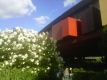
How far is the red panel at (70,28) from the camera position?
1537cm

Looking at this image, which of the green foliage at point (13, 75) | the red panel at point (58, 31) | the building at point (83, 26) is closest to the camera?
the green foliage at point (13, 75)

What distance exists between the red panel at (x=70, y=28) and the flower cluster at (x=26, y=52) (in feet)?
9.16

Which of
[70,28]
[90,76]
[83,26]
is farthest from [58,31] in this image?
[90,76]

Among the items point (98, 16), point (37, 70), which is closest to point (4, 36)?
point (37, 70)

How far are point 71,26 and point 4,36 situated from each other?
6.91m

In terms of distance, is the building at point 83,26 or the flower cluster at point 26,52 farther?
the building at point 83,26

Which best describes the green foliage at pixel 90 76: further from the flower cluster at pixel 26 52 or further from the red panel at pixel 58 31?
the red panel at pixel 58 31

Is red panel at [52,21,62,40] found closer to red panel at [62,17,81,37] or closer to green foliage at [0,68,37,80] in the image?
red panel at [62,17,81,37]

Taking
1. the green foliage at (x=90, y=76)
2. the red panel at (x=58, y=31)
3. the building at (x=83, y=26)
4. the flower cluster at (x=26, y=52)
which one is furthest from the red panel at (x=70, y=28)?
the green foliage at (x=90, y=76)

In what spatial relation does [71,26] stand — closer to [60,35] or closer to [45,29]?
[60,35]

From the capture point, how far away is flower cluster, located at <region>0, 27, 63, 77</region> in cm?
1090

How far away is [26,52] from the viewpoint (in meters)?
11.6

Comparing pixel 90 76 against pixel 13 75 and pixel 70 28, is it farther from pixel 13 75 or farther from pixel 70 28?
pixel 13 75

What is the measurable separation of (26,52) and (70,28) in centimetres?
587
